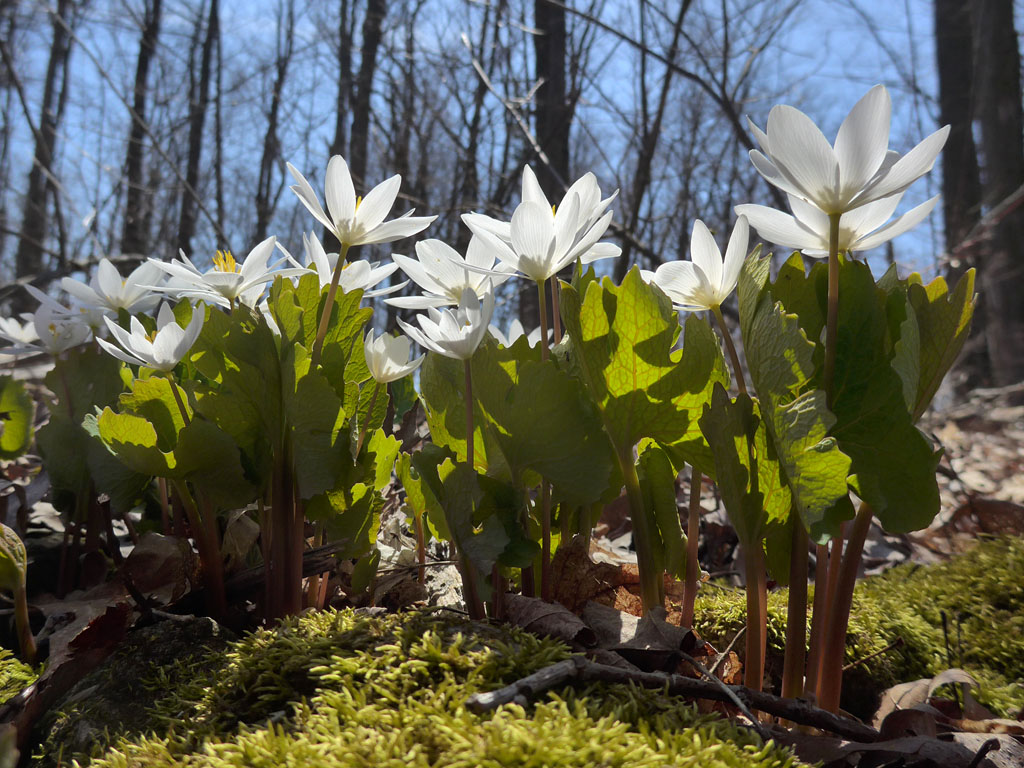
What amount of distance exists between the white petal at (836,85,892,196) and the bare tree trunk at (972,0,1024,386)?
6758mm

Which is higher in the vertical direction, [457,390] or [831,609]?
[457,390]

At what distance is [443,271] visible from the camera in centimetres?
125

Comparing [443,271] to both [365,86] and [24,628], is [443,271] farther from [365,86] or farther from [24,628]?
[365,86]

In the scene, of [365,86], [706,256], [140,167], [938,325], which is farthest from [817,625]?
[140,167]

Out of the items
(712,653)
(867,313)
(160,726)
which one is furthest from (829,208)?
(160,726)

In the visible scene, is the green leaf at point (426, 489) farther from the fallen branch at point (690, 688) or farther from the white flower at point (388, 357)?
the fallen branch at point (690, 688)

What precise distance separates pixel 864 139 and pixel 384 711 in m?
0.87

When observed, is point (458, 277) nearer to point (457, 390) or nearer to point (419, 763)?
point (457, 390)

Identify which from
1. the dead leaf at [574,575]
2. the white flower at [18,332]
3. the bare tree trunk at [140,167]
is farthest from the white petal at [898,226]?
the bare tree trunk at [140,167]

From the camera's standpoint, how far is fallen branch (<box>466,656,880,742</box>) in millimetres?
808

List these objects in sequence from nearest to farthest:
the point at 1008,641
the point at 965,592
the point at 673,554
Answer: the point at 673,554 → the point at 1008,641 → the point at 965,592

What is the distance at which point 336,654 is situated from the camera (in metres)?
0.92

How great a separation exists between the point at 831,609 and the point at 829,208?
558 millimetres

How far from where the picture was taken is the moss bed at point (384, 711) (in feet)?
2.29
